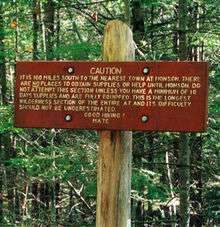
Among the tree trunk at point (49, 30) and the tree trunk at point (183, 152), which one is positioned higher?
the tree trunk at point (49, 30)

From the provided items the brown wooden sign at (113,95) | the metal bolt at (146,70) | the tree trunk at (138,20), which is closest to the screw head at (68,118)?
the brown wooden sign at (113,95)

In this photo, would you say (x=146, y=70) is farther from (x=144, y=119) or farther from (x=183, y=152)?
(x=183, y=152)

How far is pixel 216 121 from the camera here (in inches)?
386

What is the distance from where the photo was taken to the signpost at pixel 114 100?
12.7 feet

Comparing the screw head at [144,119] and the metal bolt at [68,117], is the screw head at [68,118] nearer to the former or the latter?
the metal bolt at [68,117]

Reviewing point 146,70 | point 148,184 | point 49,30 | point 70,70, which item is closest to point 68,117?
point 70,70

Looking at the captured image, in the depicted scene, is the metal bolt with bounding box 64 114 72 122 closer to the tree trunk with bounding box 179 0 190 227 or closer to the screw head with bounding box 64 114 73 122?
the screw head with bounding box 64 114 73 122

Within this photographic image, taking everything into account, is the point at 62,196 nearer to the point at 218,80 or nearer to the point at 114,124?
the point at 218,80

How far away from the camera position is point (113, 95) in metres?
4.00

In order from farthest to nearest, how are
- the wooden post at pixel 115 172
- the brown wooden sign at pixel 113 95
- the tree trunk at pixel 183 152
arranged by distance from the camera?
the tree trunk at pixel 183 152
the wooden post at pixel 115 172
the brown wooden sign at pixel 113 95

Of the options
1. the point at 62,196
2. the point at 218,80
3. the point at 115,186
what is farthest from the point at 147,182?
the point at 62,196

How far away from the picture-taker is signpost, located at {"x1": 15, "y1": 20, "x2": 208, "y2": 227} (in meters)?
3.88

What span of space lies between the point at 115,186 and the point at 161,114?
0.72 metres

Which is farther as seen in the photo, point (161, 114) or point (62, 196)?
point (62, 196)
